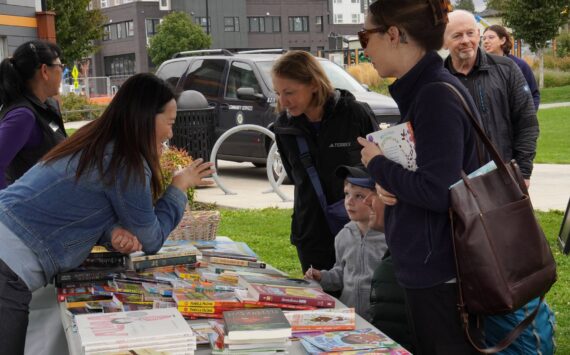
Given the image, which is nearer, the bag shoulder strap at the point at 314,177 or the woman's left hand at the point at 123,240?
the woman's left hand at the point at 123,240

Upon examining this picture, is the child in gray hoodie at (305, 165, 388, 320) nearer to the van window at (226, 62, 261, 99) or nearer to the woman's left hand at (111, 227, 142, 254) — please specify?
the woman's left hand at (111, 227, 142, 254)

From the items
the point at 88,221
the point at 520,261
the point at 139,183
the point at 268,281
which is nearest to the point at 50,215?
the point at 88,221

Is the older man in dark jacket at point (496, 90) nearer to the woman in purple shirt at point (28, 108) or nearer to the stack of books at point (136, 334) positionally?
the woman in purple shirt at point (28, 108)

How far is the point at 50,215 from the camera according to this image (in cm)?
314

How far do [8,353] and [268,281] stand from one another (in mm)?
1048

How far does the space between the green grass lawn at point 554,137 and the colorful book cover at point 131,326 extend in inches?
466

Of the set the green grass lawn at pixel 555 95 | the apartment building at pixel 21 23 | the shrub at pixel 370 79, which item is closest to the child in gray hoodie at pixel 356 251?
the apartment building at pixel 21 23

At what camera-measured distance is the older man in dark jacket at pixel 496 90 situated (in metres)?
5.30

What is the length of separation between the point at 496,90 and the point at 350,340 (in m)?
3.05

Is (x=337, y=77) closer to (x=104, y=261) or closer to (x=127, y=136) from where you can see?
(x=104, y=261)

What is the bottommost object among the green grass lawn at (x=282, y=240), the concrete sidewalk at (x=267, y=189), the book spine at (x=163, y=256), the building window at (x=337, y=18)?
the concrete sidewalk at (x=267, y=189)

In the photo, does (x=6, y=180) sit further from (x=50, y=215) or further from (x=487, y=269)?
(x=487, y=269)

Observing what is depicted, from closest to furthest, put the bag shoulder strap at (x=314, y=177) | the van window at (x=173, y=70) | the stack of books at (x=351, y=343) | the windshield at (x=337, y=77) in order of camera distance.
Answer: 1. the stack of books at (x=351, y=343)
2. the bag shoulder strap at (x=314, y=177)
3. the windshield at (x=337, y=77)
4. the van window at (x=173, y=70)

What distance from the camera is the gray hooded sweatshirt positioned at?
147 inches
